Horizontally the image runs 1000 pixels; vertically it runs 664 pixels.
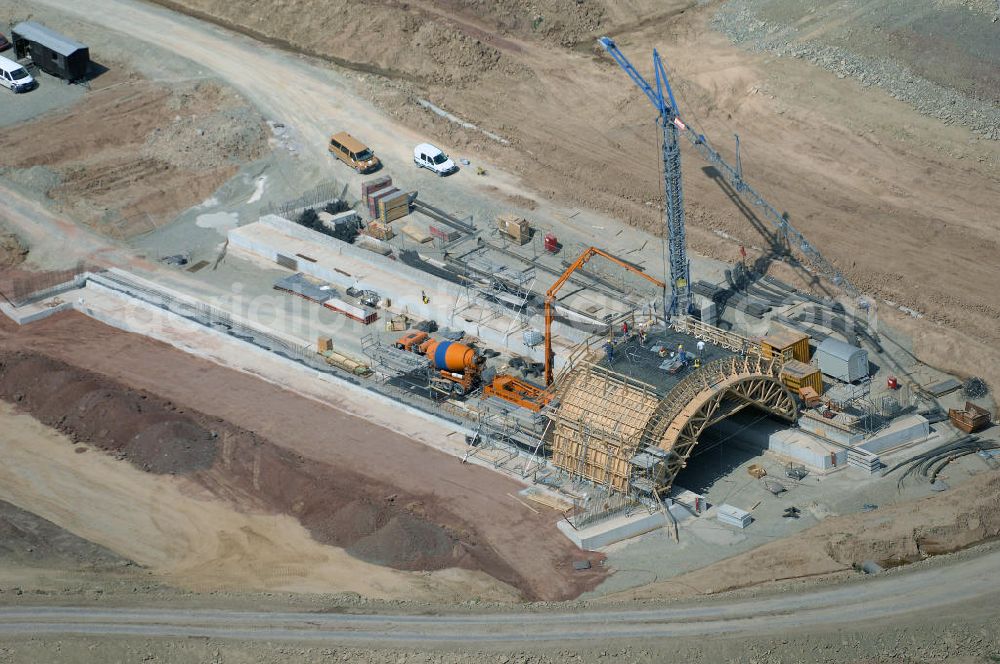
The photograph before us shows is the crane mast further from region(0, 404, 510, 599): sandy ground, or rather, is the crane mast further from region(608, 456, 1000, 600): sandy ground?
region(0, 404, 510, 599): sandy ground

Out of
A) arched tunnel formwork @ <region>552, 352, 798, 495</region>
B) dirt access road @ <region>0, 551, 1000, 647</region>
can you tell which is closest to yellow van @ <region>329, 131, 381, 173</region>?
arched tunnel formwork @ <region>552, 352, 798, 495</region>

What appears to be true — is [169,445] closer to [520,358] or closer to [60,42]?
[520,358]

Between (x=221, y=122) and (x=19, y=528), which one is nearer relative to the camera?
(x=19, y=528)

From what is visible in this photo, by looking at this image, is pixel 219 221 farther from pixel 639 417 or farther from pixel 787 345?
pixel 639 417

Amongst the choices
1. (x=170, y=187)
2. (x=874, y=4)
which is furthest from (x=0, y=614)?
(x=874, y=4)

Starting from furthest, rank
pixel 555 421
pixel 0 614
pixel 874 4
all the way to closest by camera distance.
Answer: pixel 874 4 → pixel 555 421 → pixel 0 614

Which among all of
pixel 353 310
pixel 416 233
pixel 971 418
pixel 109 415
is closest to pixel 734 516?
pixel 971 418

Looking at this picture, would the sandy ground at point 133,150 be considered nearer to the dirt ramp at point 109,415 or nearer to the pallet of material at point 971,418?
the dirt ramp at point 109,415
